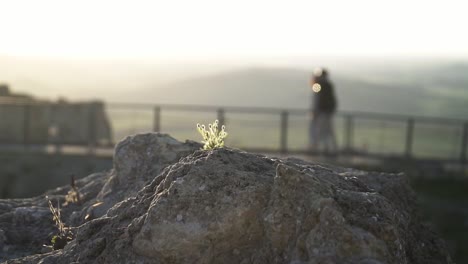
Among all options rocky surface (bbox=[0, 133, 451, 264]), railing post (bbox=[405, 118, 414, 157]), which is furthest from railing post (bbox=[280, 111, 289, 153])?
rocky surface (bbox=[0, 133, 451, 264])

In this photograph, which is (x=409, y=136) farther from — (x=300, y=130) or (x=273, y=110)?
(x=273, y=110)

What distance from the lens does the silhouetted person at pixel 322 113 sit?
1580 centimetres

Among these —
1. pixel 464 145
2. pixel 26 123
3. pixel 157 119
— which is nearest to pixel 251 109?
pixel 157 119

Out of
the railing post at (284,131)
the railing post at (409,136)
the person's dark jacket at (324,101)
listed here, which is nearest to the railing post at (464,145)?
the railing post at (409,136)

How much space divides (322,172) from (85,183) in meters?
2.36

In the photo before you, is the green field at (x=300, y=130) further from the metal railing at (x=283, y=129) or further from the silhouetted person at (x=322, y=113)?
the silhouetted person at (x=322, y=113)

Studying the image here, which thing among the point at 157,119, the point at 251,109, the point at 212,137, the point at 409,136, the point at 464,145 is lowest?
the point at 464,145

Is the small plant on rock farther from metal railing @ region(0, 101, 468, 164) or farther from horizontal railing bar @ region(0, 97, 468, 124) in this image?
horizontal railing bar @ region(0, 97, 468, 124)

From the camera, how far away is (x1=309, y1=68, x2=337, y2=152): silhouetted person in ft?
51.9

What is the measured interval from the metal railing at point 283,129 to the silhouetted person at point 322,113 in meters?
0.48

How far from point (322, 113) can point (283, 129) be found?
4.99 ft

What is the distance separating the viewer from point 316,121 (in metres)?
16.2

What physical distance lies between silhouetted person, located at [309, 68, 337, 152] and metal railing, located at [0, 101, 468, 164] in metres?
0.48

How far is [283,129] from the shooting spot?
17359 mm
